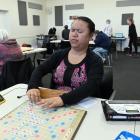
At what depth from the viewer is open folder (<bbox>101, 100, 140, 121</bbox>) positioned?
3.34ft

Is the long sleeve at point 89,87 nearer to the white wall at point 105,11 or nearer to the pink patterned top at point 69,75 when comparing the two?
the pink patterned top at point 69,75

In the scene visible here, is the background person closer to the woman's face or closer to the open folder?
the woman's face

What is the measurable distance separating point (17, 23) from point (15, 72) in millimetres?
6170

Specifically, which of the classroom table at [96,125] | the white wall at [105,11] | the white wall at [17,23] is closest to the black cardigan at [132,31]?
the white wall at [105,11]

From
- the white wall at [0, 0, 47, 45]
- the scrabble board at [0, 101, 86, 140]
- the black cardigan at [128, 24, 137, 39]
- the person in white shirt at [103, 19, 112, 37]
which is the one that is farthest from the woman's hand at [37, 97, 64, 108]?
the person in white shirt at [103, 19, 112, 37]

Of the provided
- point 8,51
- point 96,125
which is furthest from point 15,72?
point 96,125

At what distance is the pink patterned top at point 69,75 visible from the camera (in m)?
1.42

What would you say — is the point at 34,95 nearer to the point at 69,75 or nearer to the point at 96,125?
the point at 69,75

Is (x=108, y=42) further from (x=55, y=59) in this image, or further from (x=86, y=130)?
(x=86, y=130)

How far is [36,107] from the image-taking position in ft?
3.83

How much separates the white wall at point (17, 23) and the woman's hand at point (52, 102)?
6.97m

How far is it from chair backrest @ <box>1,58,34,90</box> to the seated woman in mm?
920

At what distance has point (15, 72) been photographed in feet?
7.89

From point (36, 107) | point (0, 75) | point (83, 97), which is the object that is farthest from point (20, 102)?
point (0, 75)
